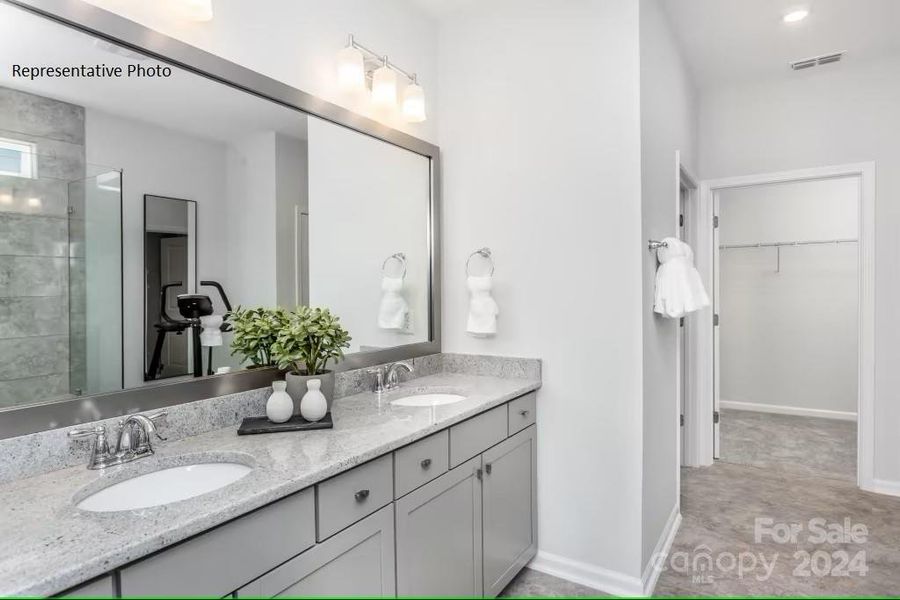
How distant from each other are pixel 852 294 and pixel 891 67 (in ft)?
7.82

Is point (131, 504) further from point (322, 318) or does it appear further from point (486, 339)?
point (486, 339)

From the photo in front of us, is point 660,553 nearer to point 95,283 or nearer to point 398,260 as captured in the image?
point 398,260

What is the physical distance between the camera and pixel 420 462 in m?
1.64

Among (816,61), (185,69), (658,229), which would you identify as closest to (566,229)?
(658,229)

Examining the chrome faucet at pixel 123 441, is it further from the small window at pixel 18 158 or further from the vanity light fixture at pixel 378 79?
the vanity light fixture at pixel 378 79

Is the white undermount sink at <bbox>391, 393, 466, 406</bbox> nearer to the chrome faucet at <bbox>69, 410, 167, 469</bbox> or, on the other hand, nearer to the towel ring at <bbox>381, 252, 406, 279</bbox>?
the towel ring at <bbox>381, 252, 406, 279</bbox>

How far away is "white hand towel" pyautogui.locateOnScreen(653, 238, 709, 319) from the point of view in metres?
2.25

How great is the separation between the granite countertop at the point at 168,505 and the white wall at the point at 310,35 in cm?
119

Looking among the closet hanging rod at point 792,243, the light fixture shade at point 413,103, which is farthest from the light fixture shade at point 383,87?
the closet hanging rod at point 792,243

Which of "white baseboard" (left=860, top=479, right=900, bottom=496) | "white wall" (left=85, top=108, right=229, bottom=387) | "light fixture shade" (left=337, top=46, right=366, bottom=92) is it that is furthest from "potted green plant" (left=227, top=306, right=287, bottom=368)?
"white baseboard" (left=860, top=479, right=900, bottom=496)

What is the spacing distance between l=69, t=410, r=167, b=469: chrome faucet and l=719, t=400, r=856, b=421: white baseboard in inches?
217

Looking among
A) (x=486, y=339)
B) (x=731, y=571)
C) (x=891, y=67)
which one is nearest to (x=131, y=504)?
(x=486, y=339)

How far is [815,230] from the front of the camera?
498 centimetres

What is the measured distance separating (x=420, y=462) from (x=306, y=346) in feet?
1.77
